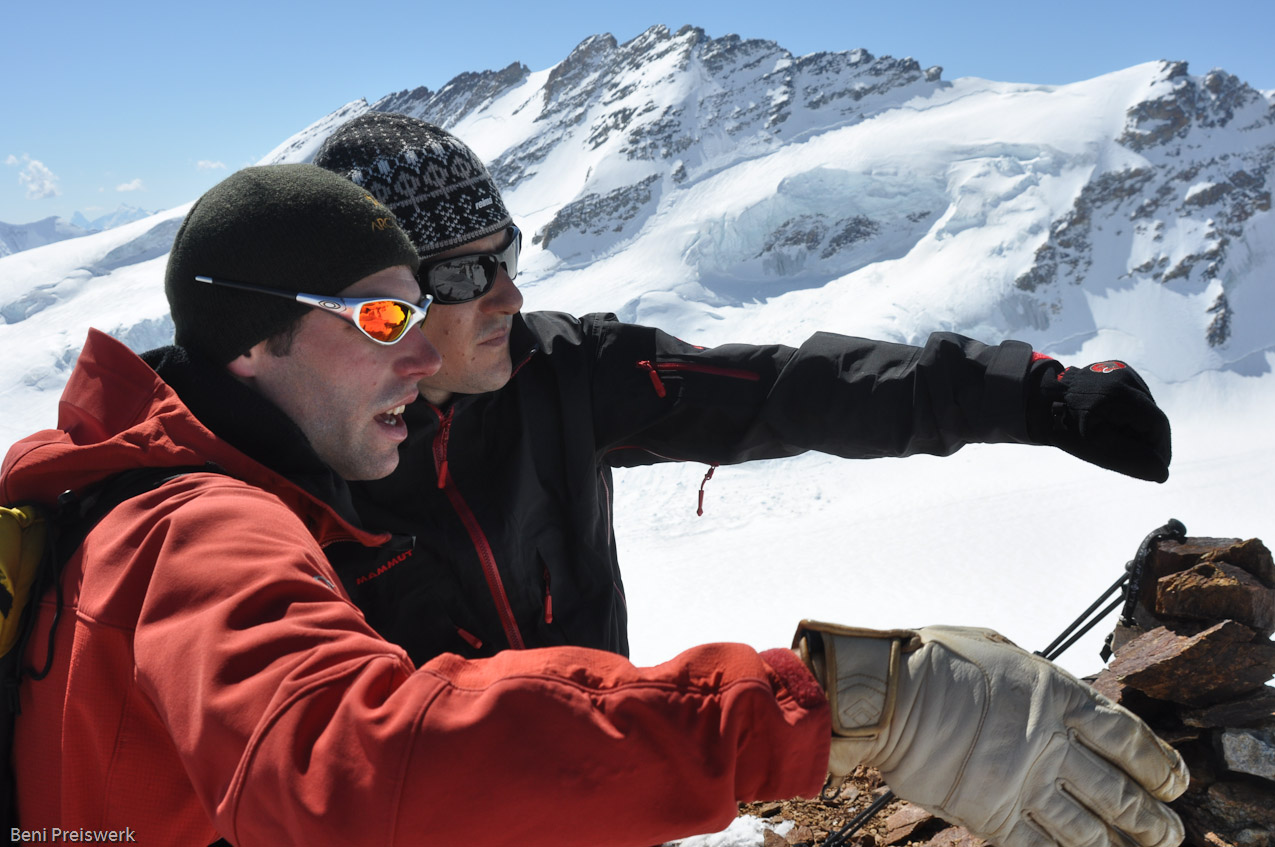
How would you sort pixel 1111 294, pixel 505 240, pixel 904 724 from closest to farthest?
pixel 904 724
pixel 505 240
pixel 1111 294

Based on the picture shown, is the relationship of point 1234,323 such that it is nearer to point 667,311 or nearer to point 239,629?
point 667,311

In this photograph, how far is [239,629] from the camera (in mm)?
1061

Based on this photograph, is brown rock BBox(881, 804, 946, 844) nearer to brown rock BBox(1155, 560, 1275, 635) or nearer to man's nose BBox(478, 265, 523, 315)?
brown rock BBox(1155, 560, 1275, 635)

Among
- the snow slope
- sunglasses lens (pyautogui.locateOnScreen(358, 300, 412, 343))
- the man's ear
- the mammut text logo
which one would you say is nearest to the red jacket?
the man's ear

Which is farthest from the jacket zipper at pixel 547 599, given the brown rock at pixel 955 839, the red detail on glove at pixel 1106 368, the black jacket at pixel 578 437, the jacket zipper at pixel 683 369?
the red detail on glove at pixel 1106 368

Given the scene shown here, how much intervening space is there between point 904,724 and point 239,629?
1.07 metres

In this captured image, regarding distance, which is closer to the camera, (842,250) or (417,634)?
(417,634)

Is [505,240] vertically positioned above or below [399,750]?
above

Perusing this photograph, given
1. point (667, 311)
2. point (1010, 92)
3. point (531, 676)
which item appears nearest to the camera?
point (531, 676)

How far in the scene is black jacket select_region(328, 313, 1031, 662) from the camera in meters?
2.71

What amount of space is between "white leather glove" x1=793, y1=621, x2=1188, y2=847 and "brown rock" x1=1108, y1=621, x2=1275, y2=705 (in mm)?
1597

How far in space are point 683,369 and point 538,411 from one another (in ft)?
1.80

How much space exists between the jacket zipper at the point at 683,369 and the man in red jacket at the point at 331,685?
4.17ft

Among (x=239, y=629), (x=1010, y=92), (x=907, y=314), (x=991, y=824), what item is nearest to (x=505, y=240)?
(x=239, y=629)
